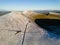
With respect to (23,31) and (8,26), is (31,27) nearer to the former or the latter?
(23,31)

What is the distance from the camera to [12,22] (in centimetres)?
418

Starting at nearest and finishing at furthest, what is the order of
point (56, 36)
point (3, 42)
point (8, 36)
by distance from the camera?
point (3, 42), point (8, 36), point (56, 36)

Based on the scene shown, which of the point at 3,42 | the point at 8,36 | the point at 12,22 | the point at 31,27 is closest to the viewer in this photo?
the point at 3,42

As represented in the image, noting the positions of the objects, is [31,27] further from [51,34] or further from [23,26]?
[51,34]

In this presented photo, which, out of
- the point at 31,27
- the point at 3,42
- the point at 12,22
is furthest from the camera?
the point at 12,22

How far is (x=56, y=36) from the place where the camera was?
11.9 feet

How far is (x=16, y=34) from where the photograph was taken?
3.51 m

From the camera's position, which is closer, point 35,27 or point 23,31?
point 23,31

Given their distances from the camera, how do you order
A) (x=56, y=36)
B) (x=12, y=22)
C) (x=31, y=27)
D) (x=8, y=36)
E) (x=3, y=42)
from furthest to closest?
(x=12, y=22)
(x=31, y=27)
(x=56, y=36)
(x=8, y=36)
(x=3, y=42)

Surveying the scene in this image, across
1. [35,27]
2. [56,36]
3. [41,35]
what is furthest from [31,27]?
[56,36]

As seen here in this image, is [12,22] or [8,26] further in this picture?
[12,22]

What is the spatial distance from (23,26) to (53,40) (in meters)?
0.99

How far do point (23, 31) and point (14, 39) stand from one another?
0.45 metres

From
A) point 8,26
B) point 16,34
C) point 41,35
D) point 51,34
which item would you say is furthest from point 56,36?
point 8,26
